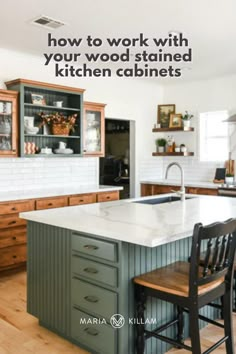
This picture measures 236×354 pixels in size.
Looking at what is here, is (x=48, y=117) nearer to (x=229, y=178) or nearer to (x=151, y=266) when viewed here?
(x=229, y=178)

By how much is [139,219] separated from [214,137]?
167 inches

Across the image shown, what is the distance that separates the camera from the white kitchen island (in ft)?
7.31

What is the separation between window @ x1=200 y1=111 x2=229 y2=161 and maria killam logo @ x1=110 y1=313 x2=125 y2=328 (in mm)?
4530

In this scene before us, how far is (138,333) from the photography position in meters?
2.27

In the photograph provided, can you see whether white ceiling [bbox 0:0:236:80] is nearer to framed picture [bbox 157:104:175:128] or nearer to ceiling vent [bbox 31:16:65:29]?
ceiling vent [bbox 31:16:65:29]

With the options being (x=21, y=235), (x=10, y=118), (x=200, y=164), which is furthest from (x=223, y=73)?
(x=21, y=235)

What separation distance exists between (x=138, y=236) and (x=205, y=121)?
4.84 meters

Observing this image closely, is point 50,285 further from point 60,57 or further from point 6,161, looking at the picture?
point 60,57

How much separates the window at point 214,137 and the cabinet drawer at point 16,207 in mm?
3417

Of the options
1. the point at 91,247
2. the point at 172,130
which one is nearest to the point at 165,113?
the point at 172,130

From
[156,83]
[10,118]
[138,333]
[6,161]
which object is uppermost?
[156,83]

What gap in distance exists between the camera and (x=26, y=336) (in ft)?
9.11

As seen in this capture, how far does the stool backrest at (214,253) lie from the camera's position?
1998mm

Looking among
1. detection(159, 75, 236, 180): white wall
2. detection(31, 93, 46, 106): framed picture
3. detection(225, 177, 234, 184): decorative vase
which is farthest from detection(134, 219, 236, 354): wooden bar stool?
detection(159, 75, 236, 180): white wall
